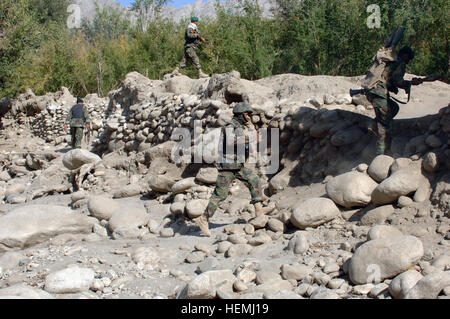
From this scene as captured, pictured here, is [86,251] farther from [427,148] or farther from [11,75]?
[11,75]

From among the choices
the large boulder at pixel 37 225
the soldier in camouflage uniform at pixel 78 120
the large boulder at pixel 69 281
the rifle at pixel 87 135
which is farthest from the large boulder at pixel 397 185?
the rifle at pixel 87 135

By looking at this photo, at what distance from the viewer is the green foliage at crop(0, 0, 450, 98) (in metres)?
10.3

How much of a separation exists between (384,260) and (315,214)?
1.43m

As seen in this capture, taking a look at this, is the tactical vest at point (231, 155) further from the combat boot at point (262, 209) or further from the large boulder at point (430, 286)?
the large boulder at point (430, 286)

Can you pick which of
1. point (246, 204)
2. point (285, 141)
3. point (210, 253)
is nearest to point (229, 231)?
point (210, 253)

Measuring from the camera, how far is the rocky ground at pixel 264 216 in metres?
3.86

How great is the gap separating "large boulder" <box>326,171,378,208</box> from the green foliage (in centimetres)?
585

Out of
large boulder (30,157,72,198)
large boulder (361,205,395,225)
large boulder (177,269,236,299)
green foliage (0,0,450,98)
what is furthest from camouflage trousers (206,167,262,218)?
green foliage (0,0,450,98)

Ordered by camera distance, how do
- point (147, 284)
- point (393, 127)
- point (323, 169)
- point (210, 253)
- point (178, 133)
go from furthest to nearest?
point (178, 133) → point (323, 169) → point (393, 127) → point (210, 253) → point (147, 284)

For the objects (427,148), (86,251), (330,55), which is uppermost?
(330,55)

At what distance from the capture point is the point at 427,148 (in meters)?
5.12

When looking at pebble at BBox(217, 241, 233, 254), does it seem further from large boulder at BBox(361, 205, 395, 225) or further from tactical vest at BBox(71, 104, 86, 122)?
tactical vest at BBox(71, 104, 86, 122)

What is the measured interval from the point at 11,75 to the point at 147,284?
50.1 ft

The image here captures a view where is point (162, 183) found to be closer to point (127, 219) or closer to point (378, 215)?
point (127, 219)
